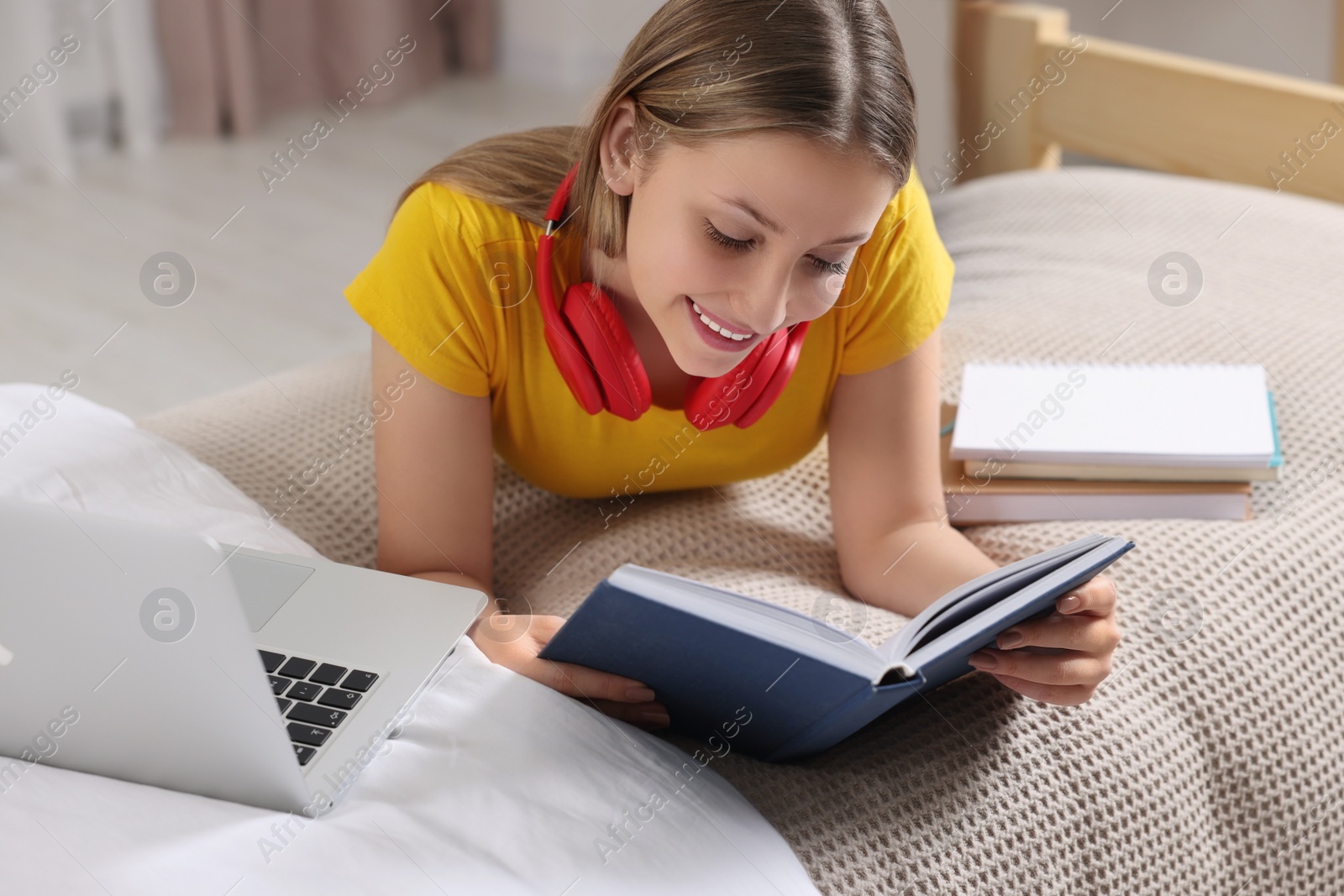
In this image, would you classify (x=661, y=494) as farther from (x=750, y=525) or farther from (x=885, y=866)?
(x=885, y=866)

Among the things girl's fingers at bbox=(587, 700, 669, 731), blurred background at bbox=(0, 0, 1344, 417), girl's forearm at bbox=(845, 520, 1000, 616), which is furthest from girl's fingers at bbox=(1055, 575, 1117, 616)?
blurred background at bbox=(0, 0, 1344, 417)

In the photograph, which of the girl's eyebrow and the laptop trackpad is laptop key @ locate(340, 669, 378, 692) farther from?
the girl's eyebrow

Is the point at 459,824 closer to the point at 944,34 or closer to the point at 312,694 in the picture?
the point at 312,694

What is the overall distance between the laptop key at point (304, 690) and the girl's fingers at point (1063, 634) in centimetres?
42

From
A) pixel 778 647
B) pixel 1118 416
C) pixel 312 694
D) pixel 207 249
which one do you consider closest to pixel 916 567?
pixel 1118 416

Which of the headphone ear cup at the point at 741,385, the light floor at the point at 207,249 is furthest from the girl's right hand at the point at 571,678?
the light floor at the point at 207,249

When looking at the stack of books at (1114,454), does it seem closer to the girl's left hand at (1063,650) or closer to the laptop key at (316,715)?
the girl's left hand at (1063,650)

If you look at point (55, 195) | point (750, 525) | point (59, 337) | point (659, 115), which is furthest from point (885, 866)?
point (55, 195)

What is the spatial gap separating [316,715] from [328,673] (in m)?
0.04

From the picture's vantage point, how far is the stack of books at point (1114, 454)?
3.45 feet

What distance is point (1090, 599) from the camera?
0.77 m

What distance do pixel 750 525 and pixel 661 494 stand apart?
0.09 meters

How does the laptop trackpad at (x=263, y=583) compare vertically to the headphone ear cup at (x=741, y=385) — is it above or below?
below

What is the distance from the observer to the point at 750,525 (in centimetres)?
106
